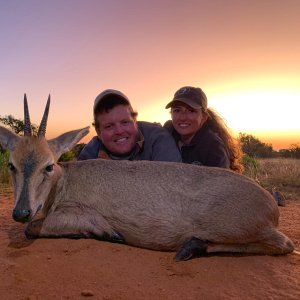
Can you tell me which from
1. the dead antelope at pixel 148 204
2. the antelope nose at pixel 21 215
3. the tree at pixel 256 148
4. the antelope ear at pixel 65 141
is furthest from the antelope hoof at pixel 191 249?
the tree at pixel 256 148

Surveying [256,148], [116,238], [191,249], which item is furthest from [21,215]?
[256,148]

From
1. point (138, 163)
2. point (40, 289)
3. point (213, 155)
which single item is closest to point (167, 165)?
point (138, 163)

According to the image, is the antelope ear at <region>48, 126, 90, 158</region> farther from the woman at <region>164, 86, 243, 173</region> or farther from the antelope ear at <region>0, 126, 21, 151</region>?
the woman at <region>164, 86, 243, 173</region>

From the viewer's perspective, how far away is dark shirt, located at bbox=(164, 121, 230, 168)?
25.7ft

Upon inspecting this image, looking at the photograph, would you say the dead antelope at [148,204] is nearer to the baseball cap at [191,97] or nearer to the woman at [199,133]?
the woman at [199,133]

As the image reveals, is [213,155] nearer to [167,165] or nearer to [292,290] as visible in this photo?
[167,165]

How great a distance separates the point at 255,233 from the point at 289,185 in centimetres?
930

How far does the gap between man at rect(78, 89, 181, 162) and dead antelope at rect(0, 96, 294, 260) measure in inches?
63.9

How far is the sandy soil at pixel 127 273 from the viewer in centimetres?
393

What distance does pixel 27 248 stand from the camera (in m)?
5.12

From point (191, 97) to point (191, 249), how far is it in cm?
408

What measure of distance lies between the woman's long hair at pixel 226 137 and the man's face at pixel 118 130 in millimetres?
2229

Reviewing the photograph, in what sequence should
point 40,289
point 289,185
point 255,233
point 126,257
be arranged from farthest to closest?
1. point 289,185
2. point 255,233
3. point 126,257
4. point 40,289

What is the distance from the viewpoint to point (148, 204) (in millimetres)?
5496
